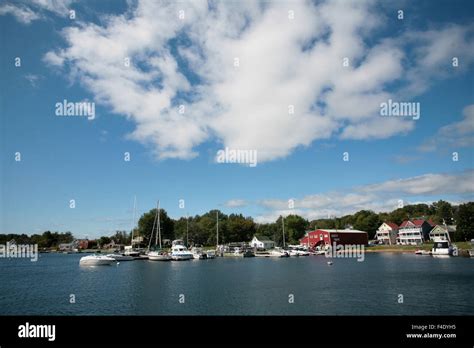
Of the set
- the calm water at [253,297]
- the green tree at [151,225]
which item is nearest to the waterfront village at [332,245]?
the green tree at [151,225]

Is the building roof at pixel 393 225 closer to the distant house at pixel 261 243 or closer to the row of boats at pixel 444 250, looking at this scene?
the distant house at pixel 261 243

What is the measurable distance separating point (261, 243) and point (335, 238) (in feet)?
150

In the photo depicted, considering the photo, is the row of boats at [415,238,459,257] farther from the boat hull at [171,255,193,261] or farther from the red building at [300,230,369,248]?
the boat hull at [171,255,193,261]

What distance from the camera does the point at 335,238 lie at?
14775cm

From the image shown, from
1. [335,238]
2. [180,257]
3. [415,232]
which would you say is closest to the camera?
[180,257]

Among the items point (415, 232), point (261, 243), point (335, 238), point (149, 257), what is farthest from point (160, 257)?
point (415, 232)

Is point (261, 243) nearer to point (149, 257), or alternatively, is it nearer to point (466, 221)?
point (149, 257)

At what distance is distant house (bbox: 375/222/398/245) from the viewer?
171375 millimetres
